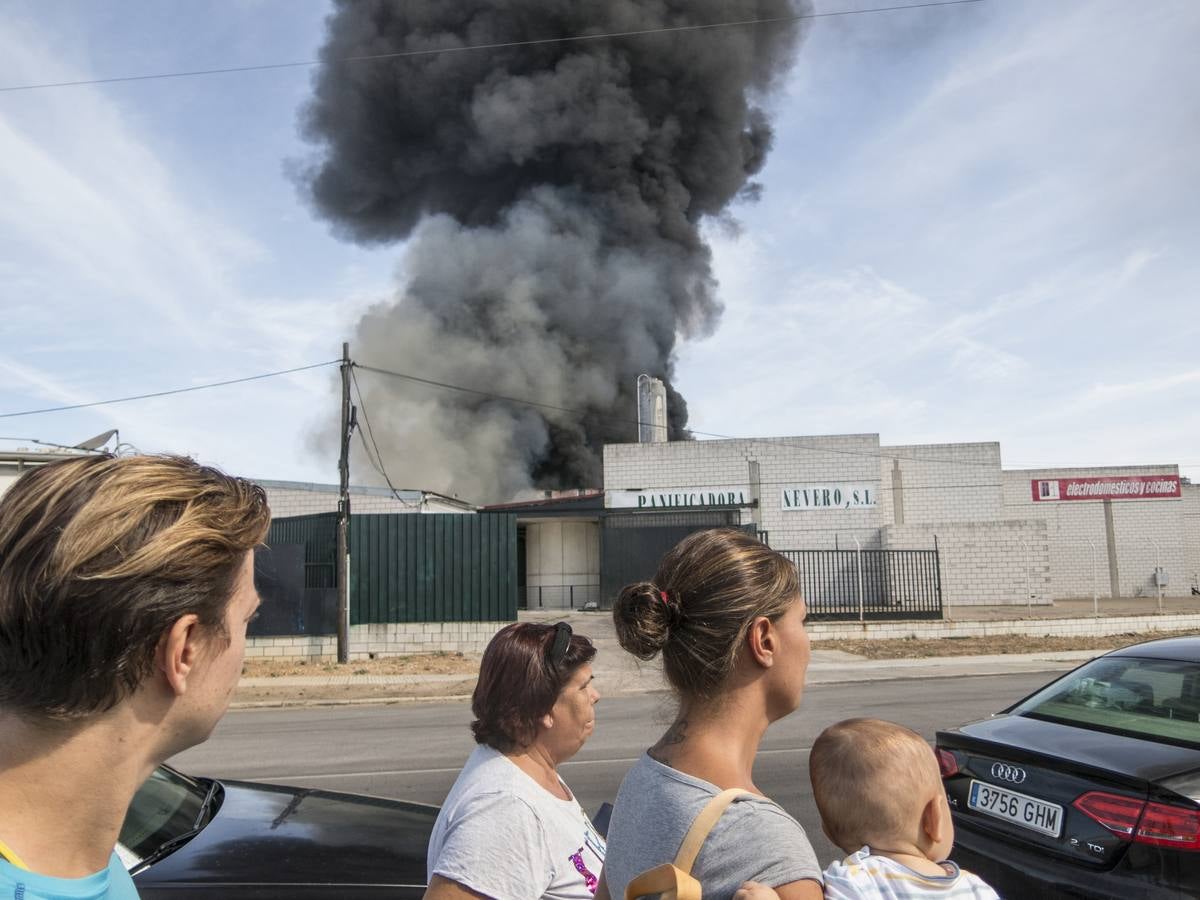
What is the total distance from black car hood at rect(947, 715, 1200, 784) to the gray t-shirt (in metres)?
2.57

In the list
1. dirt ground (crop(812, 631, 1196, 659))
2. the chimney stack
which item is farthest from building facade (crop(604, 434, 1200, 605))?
the chimney stack

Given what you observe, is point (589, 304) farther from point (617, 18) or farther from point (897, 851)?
point (897, 851)

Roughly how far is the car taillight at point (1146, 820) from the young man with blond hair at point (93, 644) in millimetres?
3266

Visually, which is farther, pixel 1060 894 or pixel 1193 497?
pixel 1193 497

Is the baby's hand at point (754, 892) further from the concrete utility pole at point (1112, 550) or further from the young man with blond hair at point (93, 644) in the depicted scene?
the concrete utility pole at point (1112, 550)


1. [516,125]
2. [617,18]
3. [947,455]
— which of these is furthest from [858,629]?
[617,18]

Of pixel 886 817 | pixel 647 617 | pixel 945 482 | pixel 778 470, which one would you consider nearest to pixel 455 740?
pixel 886 817

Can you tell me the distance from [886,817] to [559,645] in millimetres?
897

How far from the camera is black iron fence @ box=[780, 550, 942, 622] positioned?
785 inches

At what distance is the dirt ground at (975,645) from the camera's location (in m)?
16.7

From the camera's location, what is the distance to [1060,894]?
10.6 ft

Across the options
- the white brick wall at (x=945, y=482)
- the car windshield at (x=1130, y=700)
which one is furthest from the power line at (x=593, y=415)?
the car windshield at (x=1130, y=700)

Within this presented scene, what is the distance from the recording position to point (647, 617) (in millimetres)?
1587

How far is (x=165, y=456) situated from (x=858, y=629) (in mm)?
19234
